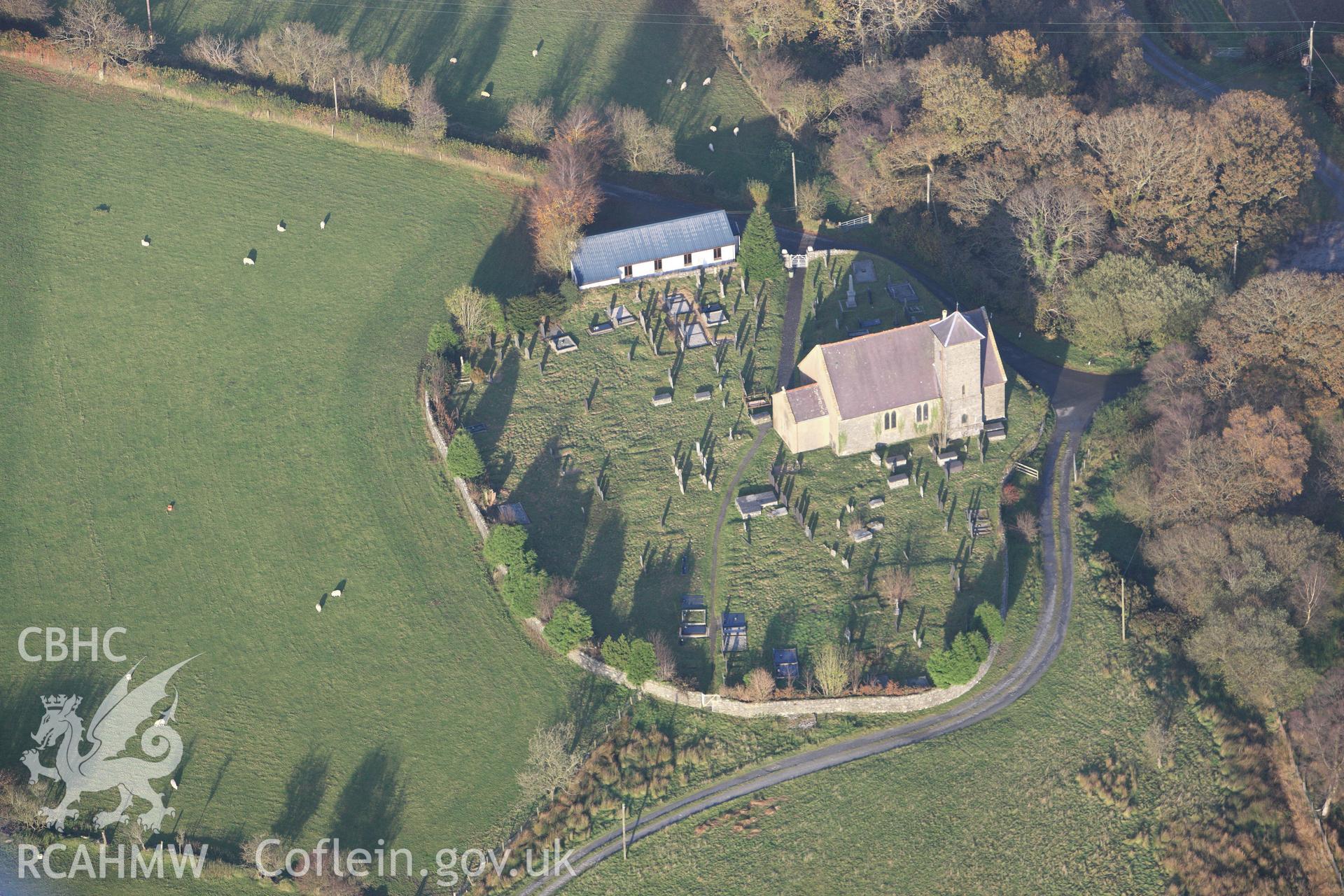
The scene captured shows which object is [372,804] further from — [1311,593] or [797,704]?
[1311,593]

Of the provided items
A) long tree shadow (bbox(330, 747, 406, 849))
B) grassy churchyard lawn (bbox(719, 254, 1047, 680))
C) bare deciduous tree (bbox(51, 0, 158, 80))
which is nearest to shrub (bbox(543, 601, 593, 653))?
grassy churchyard lawn (bbox(719, 254, 1047, 680))

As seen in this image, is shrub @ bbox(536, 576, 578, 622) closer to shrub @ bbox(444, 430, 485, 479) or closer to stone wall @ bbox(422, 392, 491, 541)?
stone wall @ bbox(422, 392, 491, 541)

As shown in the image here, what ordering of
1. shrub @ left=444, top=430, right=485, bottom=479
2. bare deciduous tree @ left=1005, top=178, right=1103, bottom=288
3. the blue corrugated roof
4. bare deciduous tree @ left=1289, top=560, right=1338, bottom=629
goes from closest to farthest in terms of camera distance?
1. bare deciduous tree @ left=1289, top=560, right=1338, bottom=629
2. shrub @ left=444, top=430, right=485, bottom=479
3. bare deciduous tree @ left=1005, top=178, right=1103, bottom=288
4. the blue corrugated roof

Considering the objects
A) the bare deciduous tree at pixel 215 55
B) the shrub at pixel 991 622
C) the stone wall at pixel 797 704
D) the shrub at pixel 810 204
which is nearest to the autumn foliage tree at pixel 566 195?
the shrub at pixel 810 204

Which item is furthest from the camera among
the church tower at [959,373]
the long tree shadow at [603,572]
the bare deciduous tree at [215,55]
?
the bare deciduous tree at [215,55]

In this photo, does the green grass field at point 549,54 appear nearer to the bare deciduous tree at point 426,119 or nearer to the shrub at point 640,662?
the bare deciduous tree at point 426,119

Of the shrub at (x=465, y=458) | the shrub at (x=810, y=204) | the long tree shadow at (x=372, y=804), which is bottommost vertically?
the long tree shadow at (x=372, y=804)

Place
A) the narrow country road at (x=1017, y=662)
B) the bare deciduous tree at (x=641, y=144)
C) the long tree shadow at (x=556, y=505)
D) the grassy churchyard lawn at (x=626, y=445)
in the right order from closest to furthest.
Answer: the narrow country road at (x=1017, y=662), the grassy churchyard lawn at (x=626, y=445), the long tree shadow at (x=556, y=505), the bare deciduous tree at (x=641, y=144)
